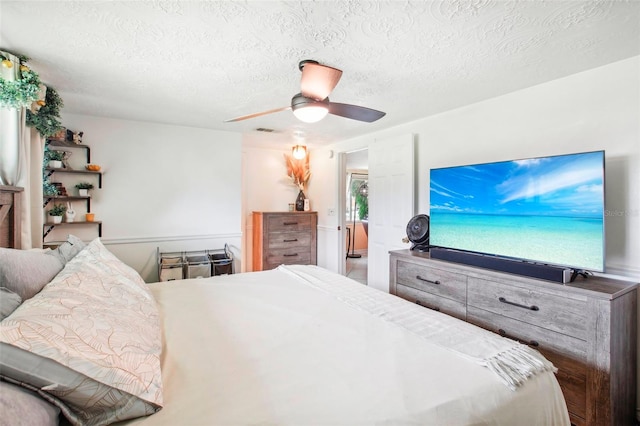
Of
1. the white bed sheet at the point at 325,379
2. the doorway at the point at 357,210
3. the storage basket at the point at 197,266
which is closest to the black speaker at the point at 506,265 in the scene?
the white bed sheet at the point at 325,379

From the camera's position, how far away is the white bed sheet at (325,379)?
88cm

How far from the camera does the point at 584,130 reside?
2199mm

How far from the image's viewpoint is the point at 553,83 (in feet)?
7.73

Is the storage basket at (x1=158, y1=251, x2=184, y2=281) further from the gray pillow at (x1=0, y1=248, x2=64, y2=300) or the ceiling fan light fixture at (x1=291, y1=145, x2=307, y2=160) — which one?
the gray pillow at (x1=0, y1=248, x2=64, y2=300)

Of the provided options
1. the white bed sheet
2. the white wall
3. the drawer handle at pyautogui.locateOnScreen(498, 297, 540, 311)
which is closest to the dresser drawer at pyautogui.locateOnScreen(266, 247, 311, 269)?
the white wall

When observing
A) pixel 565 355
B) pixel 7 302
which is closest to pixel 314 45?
pixel 7 302

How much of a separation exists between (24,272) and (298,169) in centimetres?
432

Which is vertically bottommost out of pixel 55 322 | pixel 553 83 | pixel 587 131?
pixel 55 322

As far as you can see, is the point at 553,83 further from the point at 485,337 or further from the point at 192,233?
the point at 192,233

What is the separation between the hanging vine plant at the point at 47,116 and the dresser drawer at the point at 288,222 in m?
2.75

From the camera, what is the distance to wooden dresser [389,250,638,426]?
1666 millimetres

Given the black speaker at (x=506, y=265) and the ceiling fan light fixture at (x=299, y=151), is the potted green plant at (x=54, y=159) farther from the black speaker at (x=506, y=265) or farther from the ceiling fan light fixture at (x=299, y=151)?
the black speaker at (x=506, y=265)

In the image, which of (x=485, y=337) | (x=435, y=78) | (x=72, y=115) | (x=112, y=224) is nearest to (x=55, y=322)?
(x=485, y=337)

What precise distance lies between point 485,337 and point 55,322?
1.55 m
